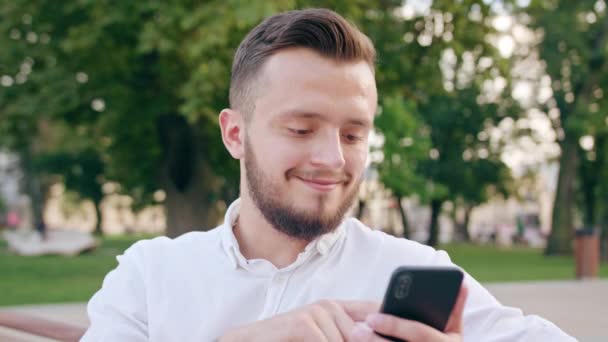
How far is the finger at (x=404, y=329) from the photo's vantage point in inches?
61.7

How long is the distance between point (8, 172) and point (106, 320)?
47.0 m

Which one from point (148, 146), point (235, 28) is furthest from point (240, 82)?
point (148, 146)

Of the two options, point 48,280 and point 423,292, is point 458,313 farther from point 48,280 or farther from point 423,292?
point 48,280

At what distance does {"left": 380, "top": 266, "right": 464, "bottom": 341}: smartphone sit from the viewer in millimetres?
1538

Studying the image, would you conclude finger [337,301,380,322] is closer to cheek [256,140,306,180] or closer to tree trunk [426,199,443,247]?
cheek [256,140,306,180]

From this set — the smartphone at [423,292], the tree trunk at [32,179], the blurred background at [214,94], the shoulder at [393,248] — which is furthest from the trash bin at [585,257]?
the tree trunk at [32,179]

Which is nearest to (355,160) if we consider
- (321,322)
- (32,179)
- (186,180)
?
(321,322)

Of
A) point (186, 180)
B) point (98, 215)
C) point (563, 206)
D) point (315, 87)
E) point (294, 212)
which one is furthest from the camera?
point (98, 215)

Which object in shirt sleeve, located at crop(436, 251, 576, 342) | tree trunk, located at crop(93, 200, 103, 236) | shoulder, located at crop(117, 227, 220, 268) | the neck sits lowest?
tree trunk, located at crop(93, 200, 103, 236)

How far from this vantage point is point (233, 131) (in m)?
2.34

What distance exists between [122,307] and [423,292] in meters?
0.96

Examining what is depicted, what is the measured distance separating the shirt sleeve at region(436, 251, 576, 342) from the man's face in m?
0.37

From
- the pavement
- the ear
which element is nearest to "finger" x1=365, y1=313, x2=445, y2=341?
the ear

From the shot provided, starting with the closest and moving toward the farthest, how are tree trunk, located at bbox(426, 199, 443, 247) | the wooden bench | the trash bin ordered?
the wooden bench, the trash bin, tree trunk, located at bbox(426, 199, 443, 247)
